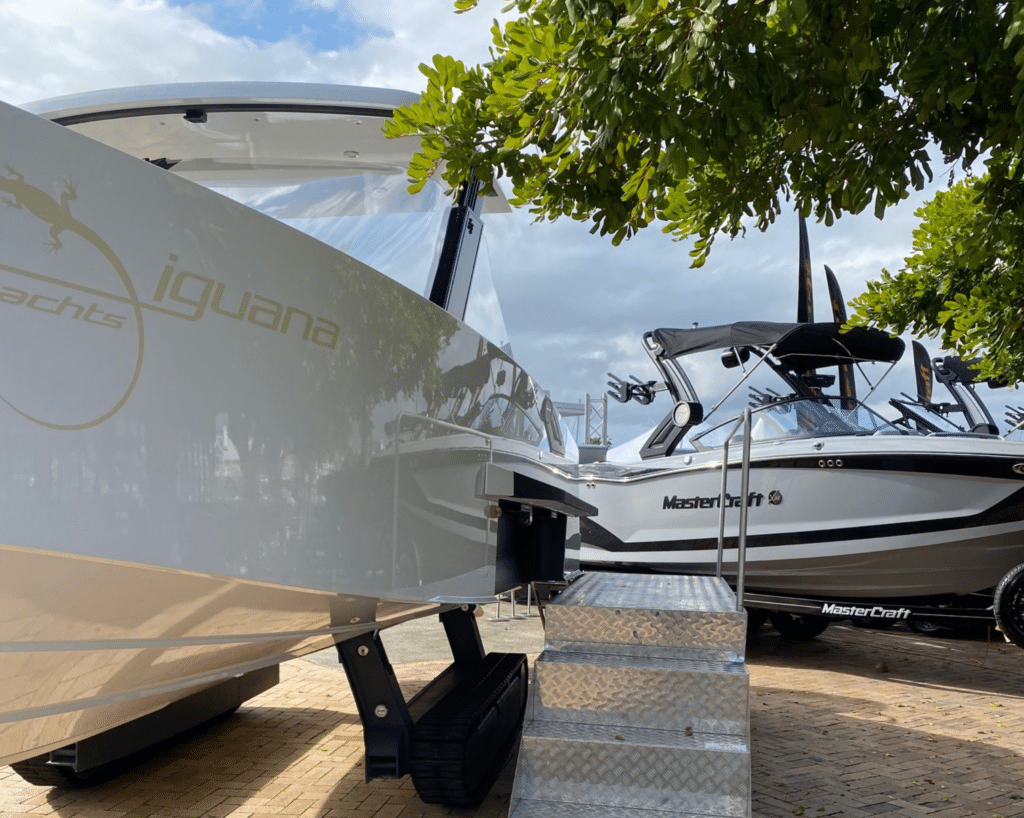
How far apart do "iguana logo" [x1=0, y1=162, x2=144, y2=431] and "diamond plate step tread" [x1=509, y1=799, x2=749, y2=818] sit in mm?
2050

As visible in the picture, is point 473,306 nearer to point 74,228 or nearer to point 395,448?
point 395,448

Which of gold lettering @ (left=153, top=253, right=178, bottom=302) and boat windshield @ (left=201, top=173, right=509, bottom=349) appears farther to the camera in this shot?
boat windshield @ (left=201, top=173, right=509, bottom=349)

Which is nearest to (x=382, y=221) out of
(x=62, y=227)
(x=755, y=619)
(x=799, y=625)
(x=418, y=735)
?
(x=62, y=227)

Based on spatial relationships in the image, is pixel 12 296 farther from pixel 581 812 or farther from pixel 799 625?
pixel 799 625

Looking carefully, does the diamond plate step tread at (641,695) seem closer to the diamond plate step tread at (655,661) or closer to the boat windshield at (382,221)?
the diamond plate step tread at (655,661)

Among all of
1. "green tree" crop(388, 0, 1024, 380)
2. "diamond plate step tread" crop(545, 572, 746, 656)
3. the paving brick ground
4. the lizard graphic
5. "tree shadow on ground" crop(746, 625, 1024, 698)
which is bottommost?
the paving brick ground

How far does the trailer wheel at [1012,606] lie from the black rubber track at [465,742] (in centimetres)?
385

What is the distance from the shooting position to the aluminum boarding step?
3174mm

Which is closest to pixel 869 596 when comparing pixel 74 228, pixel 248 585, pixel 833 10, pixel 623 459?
pixel 623 459

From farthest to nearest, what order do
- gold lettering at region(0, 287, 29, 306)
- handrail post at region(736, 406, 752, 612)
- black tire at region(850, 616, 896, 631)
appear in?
1. black tire at region(850, 616, 896, 631)
2. handrail post at region(736, 406, 752, 612)
3. gold lettering at region(0, 287, 29, 306)

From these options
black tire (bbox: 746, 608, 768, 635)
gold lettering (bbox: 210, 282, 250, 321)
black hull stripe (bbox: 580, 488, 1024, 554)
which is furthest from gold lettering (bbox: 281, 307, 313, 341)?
A: black tire (bbox: 746, 608, 768, 635)

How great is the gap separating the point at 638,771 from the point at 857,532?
446cm

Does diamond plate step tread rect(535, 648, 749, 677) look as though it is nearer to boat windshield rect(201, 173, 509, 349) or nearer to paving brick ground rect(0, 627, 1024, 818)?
paving brick ground rect(0, 627, 1024, 818)

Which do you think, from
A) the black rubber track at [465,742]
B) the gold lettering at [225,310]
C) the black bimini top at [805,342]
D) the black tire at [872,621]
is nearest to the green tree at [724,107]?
the gold lettering at [225,310]
